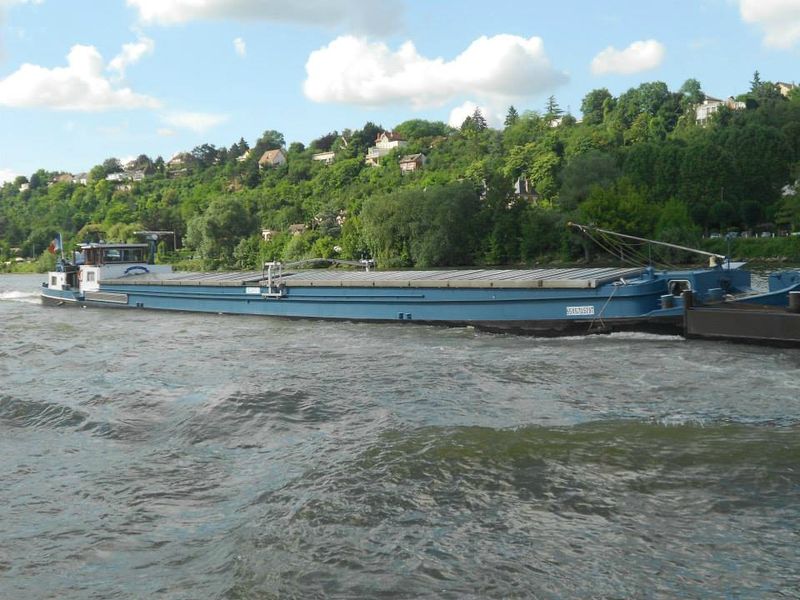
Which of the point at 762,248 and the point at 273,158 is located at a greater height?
the point at 273,158

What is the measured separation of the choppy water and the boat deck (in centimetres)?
520

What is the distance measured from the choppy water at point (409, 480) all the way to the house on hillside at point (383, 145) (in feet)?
494

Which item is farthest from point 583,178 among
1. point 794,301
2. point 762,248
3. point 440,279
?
point 794,301

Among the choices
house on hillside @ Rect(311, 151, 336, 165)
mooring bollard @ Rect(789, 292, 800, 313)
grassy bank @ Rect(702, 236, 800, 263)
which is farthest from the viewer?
house on hillside @ Rect(311, 151, 336, 165)

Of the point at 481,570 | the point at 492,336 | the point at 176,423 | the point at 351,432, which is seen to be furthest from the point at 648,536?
the point at 492,336

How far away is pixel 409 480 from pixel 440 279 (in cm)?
1709

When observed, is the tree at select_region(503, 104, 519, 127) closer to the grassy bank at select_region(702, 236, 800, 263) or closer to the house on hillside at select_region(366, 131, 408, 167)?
the house on hillside at select_region(366, 131, 408, 167)

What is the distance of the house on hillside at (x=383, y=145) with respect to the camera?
166 m

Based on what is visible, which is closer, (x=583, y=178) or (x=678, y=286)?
(x=678, y=286)

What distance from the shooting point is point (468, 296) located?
80.8ft

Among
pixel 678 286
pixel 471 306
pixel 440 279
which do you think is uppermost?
pixel 440 279

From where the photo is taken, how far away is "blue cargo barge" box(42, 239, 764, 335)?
70.6ft

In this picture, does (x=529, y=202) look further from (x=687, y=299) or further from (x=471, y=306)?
(x=687, y=299)

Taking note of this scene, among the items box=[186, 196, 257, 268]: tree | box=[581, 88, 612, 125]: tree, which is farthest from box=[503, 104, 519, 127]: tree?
box=[186, 196, 257, 268]: tree
